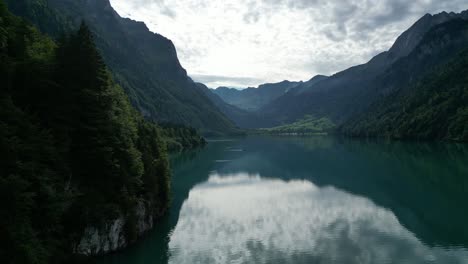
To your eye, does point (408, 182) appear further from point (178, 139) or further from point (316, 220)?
point (178, 139)

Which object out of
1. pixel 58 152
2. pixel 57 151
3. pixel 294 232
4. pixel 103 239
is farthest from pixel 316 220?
pixel 57 151

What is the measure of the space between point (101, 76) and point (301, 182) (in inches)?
→ 2217

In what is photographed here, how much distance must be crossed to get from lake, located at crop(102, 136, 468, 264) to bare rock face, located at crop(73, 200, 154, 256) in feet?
3.37

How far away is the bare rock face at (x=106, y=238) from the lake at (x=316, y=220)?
1027mm

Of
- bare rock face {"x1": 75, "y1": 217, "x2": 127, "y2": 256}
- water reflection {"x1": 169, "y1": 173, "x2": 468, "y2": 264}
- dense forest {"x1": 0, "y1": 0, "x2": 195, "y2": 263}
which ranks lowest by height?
water reflection {"x1": 169, "y1": 173, "x2": 468, "y2": 264}

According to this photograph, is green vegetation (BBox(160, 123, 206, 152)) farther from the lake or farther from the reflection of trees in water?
the lake

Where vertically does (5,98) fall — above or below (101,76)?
below

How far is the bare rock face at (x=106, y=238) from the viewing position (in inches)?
1096

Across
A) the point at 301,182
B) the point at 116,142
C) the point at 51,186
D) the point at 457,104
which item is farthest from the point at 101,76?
the point at 457,104

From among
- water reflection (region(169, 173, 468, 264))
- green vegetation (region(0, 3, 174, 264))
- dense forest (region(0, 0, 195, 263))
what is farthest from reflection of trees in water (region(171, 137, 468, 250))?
green vegetation (region(0, 3, 174, 264))

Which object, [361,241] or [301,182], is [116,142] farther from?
[301,182]

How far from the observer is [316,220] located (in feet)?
153

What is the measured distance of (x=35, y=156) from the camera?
2433 cm

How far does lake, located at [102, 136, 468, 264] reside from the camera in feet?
110
